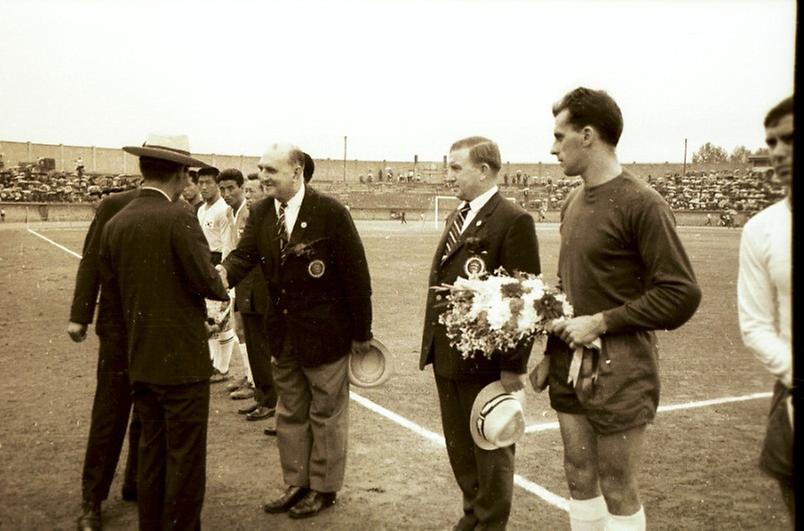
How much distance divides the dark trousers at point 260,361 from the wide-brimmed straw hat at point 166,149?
110 inches

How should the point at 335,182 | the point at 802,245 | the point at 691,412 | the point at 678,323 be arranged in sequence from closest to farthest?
the point at 802,245
the point at 678,323
the point at 691,412
the point at 335,182

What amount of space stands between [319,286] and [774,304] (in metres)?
3.27

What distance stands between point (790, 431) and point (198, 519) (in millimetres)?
3210

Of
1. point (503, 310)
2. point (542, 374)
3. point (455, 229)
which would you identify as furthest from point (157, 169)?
point (542, 374)

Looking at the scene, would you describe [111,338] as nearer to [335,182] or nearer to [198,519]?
[198,519]

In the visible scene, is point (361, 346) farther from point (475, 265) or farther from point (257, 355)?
point (257, 355)

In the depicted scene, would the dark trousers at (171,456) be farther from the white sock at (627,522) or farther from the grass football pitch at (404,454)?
the white sock at (627,522)

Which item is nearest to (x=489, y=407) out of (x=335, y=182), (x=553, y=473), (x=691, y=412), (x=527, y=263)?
(x=527, y=263)

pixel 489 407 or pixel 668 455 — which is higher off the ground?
pixel 489 407

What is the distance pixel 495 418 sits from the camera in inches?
150

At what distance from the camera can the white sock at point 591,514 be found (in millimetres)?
3395

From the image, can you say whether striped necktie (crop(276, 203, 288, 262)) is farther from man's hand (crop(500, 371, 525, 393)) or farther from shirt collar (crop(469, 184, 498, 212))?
man's hand (crop(500, 371, 525, 393))

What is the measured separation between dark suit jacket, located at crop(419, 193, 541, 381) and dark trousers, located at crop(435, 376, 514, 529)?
11 centimetres

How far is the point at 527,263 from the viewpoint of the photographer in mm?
4074
